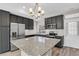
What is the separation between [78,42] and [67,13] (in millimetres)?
1116

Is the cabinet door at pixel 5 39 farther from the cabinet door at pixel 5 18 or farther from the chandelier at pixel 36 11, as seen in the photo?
the chandelier at pixel 36 11

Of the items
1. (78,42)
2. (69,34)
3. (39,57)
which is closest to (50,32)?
(69,34)

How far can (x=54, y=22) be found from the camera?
2.98 m

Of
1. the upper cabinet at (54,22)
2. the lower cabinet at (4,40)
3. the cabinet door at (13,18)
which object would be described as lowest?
the lower cabinet at (4,40)

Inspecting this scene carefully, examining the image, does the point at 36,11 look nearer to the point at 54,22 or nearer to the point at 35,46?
the point at 35,46

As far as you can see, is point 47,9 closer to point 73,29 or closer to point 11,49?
point 73,29

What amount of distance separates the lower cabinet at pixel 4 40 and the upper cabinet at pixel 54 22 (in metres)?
1.74

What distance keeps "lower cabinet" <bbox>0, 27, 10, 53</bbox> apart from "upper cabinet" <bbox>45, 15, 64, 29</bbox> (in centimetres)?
174

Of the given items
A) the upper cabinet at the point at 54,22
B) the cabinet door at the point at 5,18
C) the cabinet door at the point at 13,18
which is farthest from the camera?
the cabinet door at the point at 13,18

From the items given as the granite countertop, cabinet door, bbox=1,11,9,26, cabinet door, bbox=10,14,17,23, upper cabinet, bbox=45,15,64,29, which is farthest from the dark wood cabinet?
upper cabinet, bbox=45,15,64,29

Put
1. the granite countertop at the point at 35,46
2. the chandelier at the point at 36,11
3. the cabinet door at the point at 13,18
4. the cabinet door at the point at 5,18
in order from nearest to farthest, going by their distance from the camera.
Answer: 1. the granite countertop at the point at 35,46
2. the chandelier at the point at 36,11
3. the cabinet door at the point at 5,18
4. the cabinet door at the point at 13,18

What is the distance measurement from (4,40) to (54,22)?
2.20 meters

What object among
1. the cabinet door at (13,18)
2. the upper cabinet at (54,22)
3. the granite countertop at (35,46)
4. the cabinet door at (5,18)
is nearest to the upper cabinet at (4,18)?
the cabinet door at (5,18)

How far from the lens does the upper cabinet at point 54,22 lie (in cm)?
272
